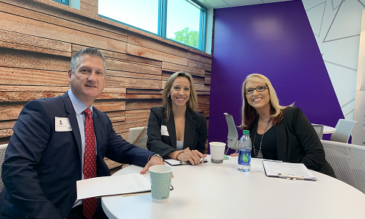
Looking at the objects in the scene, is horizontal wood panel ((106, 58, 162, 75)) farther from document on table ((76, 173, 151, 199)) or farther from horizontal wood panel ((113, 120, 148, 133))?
document on table ((76, 173, 151, 199))

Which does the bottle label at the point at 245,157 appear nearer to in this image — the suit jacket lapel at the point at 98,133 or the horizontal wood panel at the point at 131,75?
the suit jacket lapel at the point at 98,133

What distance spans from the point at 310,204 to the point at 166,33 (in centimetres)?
359

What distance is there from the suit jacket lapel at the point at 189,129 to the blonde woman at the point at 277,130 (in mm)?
445

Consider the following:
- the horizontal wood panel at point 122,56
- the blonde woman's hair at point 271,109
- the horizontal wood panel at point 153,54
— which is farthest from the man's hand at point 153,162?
the horizontal wood panel at point 153,54

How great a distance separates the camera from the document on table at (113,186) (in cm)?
99

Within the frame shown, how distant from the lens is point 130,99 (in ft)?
10.7

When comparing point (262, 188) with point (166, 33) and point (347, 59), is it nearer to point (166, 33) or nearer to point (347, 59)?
point (166, 33)

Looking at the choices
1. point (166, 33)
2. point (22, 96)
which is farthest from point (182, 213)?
point (166, 33)

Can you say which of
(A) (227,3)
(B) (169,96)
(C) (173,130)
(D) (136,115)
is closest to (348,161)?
(C) (173,130)

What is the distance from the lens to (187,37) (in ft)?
15.5

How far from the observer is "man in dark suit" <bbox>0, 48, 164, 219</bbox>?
103 cm

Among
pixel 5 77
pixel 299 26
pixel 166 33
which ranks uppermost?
pixel 299 26

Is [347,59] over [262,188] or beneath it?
over

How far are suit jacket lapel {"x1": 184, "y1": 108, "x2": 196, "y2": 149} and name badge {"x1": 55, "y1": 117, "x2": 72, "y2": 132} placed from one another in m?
0.98
